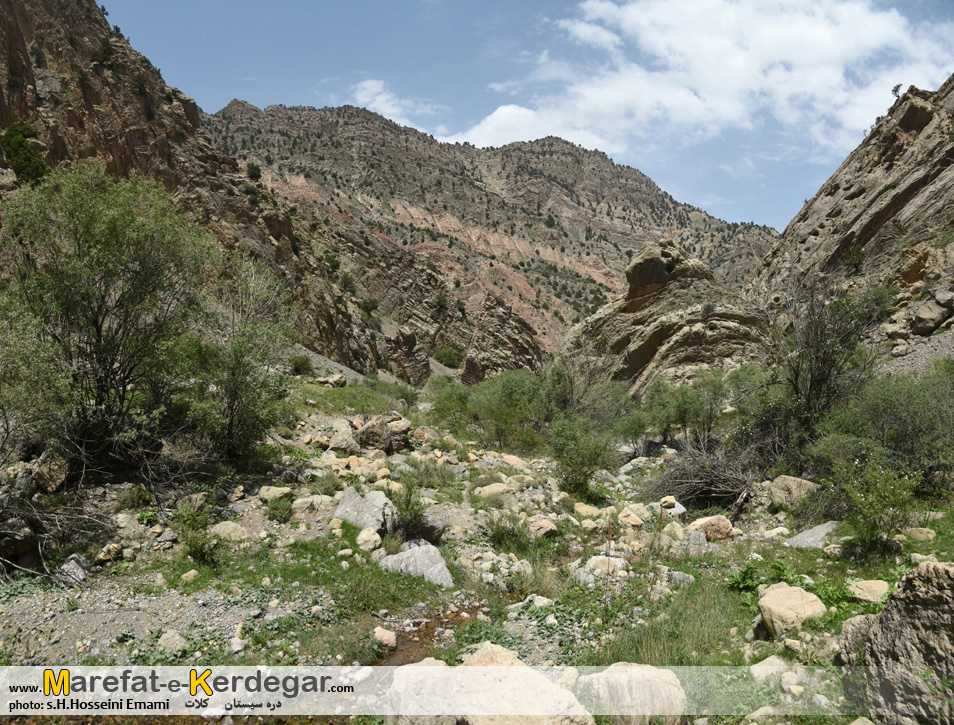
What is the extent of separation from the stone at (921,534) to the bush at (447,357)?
41189mm

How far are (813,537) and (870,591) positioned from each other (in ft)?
8.47

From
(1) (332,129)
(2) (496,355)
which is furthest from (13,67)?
(1) (332,129)

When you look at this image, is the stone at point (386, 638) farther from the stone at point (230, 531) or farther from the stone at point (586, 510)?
the stone at point (586, 510)

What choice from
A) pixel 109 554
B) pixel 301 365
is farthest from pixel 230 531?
pixel 301 365

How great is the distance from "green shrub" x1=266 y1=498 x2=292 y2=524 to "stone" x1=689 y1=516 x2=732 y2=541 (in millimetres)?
7213

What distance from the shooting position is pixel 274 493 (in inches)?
352

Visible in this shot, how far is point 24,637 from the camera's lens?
511cm

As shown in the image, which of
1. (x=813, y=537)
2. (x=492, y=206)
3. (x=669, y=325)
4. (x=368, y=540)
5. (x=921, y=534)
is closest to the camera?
(x=921, y=534)

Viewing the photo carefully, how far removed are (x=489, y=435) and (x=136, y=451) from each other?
11016 millimetres

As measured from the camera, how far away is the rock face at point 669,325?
2447cm

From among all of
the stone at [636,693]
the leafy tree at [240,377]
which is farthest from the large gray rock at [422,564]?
the leafy tree at [240,377]

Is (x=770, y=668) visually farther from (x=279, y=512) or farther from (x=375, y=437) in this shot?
(x=375, y=437)

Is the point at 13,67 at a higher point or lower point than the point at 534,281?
lower

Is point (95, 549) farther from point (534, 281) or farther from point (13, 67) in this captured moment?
point (534, 281)
